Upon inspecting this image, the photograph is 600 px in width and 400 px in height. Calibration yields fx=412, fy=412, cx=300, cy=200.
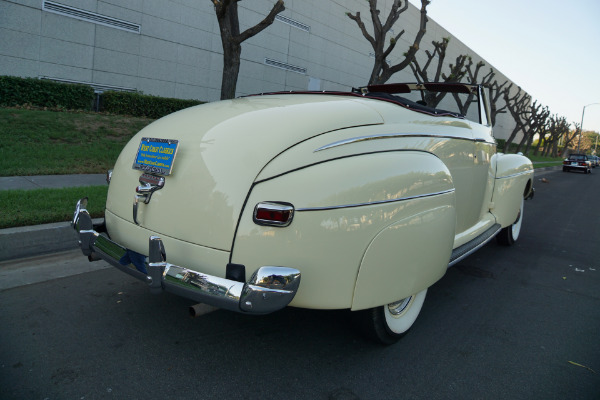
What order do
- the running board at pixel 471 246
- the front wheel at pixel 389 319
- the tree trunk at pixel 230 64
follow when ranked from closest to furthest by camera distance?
the front wheel at pixel 389 319
the running board at pixel 471 246
the tree trunk at pixel 230 64

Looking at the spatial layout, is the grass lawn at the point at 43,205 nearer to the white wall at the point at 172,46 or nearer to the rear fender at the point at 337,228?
the rear fender at the point at 337,228

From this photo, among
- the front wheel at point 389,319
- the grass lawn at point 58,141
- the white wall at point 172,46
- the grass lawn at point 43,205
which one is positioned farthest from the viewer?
the white wall at point 172,46

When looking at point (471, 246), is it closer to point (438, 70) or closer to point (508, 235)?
point (508, 235)

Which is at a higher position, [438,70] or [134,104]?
[438,70]

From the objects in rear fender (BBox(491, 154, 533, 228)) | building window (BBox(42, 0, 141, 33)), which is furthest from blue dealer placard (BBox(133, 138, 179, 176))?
building window (BBox(42, 0, 141, 33))

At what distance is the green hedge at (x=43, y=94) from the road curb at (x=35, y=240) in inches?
302

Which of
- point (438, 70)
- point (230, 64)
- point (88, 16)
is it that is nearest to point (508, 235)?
point (230, 64)

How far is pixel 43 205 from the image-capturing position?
174 inches

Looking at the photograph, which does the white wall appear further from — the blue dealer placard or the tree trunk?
the blue dealer placard

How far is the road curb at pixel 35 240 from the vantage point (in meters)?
3.54

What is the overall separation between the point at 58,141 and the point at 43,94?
2893 millimetres

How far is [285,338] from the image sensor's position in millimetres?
2529

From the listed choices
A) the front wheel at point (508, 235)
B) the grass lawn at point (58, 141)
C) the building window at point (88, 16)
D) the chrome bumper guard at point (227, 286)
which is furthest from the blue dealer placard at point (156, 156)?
the building window at point (88, 16)

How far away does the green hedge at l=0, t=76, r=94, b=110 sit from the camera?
9617 mm
